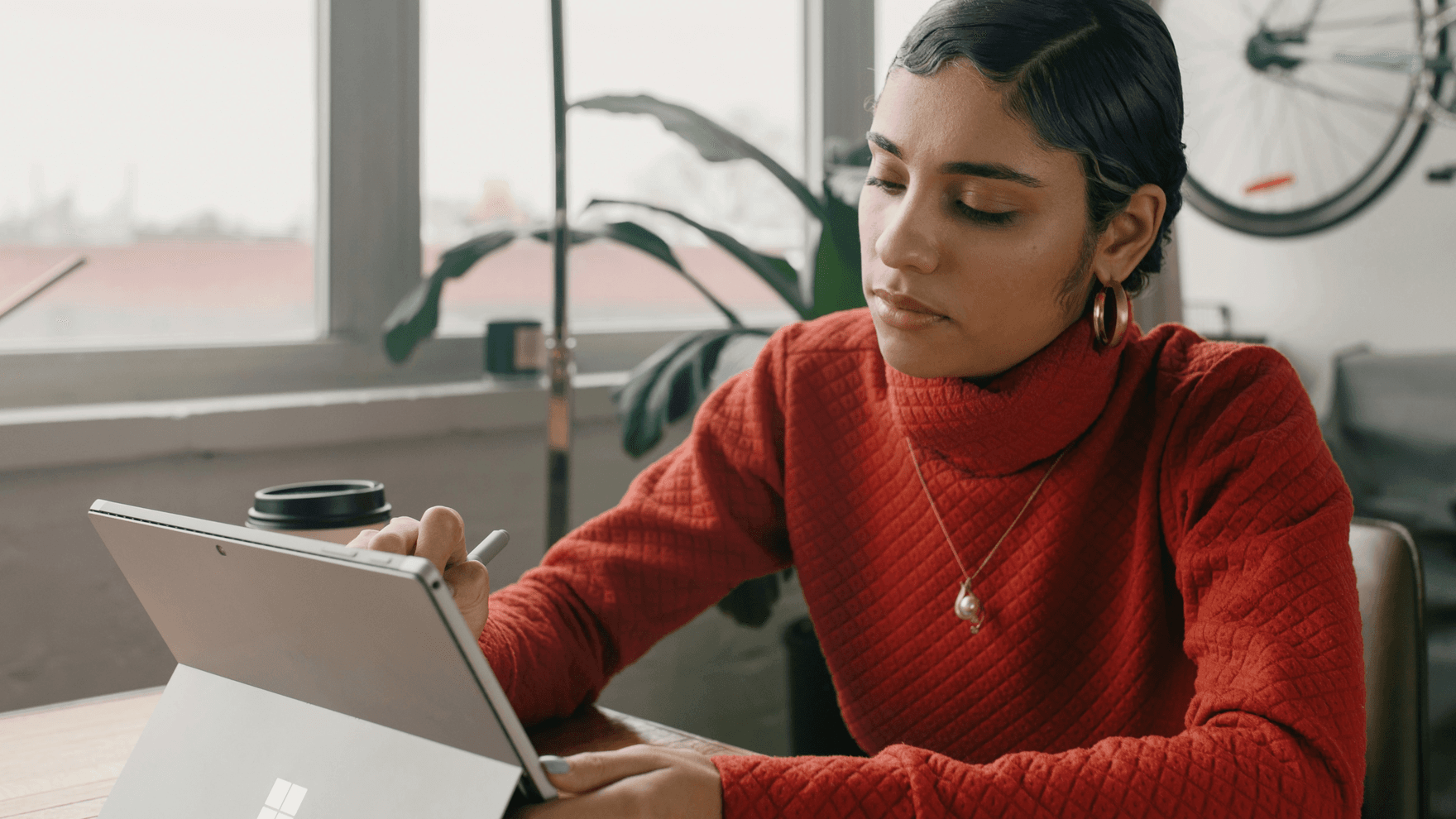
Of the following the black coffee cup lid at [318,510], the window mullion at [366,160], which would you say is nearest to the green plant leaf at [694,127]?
the window mullion at [366,160]

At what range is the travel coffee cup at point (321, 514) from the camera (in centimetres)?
72

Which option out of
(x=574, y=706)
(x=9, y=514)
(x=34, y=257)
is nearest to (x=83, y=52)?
(x=34, y=257)

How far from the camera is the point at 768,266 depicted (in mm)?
1519

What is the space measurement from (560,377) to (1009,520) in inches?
23.2

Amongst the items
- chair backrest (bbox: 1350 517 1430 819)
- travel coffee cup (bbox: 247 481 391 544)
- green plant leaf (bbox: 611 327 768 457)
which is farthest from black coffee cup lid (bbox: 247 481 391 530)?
chair backrest (bbox: 1350 517 1430 819)

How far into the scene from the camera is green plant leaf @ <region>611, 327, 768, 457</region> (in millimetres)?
1383

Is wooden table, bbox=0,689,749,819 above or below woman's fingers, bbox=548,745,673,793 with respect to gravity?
below

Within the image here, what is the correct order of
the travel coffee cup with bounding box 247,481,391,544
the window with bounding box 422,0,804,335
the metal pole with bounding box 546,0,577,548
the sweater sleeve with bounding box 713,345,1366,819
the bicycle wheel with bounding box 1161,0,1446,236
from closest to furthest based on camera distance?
the sweater sleeve with bounding box 713,345,1366,819 → the travel coffee cup with bounding box 247,481,391,544 → the metal pole with bounding box 546,0,577,548 → the window with bounding box 422,0,804,335 → the bicycle wheel with bounding box 1161,0,1446,236

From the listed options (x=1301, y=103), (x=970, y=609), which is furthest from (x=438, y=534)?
(x=1301, y=103)

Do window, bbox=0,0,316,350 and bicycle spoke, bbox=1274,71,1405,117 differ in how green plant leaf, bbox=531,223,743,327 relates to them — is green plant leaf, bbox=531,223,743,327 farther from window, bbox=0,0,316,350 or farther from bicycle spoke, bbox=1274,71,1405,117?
bicycle spoke, bbox=1274,71,1405,117

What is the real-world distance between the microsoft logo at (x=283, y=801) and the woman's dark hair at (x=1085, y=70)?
59 cm

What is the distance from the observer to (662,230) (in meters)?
2.13

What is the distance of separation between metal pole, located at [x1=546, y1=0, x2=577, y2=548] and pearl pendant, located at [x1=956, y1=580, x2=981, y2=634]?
0.56m

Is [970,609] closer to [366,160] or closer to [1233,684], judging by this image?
[1233,684]
